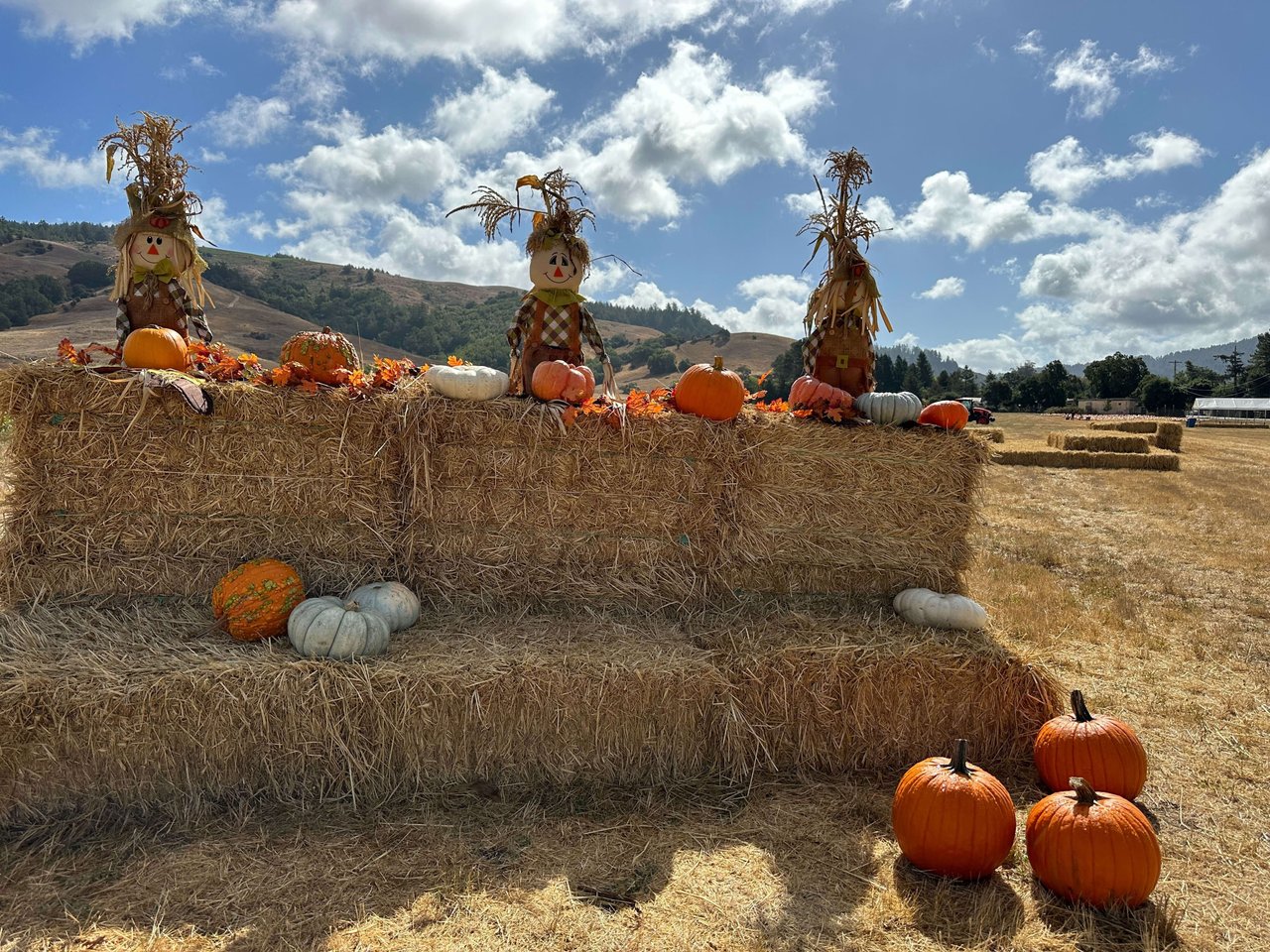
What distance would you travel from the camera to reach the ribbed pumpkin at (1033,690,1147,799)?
3.38 meters

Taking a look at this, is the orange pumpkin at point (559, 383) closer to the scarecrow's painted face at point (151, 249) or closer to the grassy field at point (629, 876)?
the grassy field at point (629, 876)

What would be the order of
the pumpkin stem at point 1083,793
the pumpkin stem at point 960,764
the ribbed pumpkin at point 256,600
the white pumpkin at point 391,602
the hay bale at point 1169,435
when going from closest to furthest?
the pumpkin stem at point 1083,793 → the pumpkin stem at point 960,764 → the ribbed pumpkin at point 256,600 → the white pumpkin at point 391,602 → the hay bale at point 1169,435

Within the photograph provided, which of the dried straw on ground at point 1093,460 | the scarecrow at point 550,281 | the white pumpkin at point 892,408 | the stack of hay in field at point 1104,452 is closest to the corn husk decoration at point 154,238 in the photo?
the scarecrow at point 550,281

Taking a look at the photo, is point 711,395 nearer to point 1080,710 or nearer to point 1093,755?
point 1080,710

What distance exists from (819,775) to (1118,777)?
1.45 metres

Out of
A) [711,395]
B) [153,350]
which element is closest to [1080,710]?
[711,395]

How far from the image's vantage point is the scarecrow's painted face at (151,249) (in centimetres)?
452

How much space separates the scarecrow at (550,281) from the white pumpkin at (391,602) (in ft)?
5.10

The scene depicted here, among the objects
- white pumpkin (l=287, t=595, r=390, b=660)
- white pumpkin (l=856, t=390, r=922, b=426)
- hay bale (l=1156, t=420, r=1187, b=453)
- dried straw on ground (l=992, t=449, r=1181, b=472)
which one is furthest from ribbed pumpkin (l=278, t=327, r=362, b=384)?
hay bale (l=1156, t=420, r=1187, b=453)

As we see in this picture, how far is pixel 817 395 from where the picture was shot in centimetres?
480

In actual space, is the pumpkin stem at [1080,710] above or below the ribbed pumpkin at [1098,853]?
above

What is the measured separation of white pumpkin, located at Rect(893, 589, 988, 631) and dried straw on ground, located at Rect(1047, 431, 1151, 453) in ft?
63.8

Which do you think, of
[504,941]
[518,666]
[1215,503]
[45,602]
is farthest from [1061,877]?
[1215,503]

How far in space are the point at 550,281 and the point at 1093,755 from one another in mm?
4299
